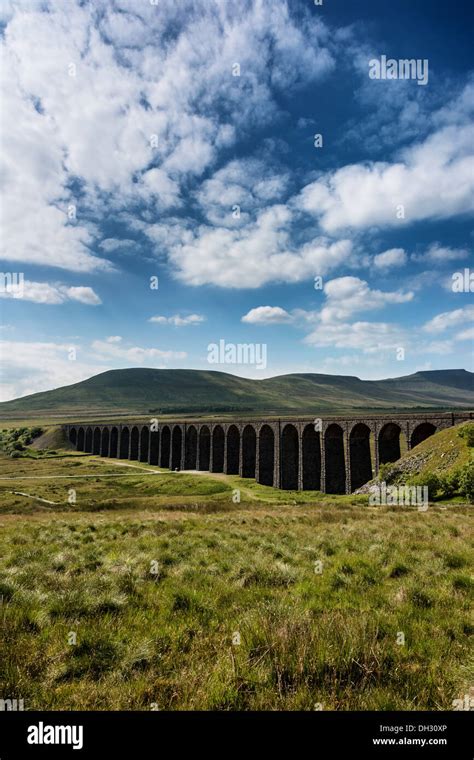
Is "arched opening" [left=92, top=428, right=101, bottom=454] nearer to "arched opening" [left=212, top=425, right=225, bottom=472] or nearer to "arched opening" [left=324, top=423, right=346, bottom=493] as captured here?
"arched opening" [left=212, top=425, right=225, bottom=472]

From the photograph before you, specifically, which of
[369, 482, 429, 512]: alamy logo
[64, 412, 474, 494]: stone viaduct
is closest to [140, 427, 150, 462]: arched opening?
[64, 412, 474, 494]: stone viaduct

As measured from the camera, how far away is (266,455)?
63.9m

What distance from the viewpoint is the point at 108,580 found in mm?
7785

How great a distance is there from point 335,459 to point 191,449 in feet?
117

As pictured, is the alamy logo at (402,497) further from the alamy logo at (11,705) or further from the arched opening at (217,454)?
the arched opening at (217,454)

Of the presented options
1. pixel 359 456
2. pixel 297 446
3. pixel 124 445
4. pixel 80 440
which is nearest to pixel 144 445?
pixel 124 445

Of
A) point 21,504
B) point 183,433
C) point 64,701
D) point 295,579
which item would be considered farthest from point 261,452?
→ point 64,701

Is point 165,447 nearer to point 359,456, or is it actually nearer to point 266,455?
point 266,455

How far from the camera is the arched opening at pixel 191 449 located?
8025 cm

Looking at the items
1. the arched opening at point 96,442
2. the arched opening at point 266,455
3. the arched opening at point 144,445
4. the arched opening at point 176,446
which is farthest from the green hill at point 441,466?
the arched opening at point 96,442
